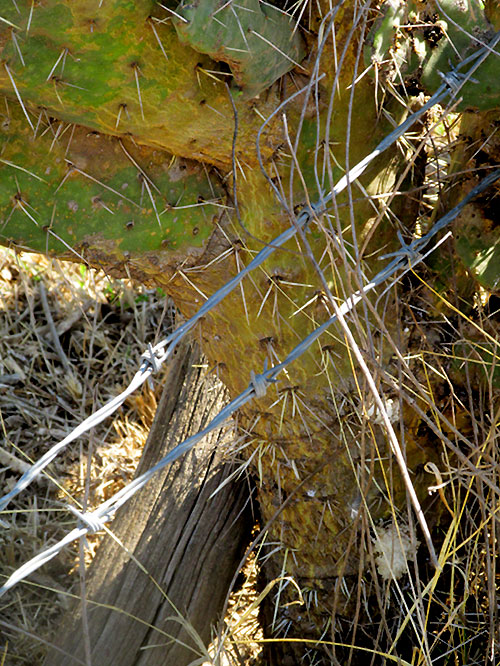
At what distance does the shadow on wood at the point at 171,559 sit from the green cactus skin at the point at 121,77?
0.93m

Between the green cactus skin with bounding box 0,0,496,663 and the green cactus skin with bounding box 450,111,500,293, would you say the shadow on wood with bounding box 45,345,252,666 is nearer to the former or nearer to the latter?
the green cactus skin with bounding box 0,0,496,663

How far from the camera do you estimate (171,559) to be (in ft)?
6.56

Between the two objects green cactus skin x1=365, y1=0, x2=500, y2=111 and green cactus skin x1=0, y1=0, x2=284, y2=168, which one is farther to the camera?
green cactus skin x1=365, y1=0, x2=500, y2=111

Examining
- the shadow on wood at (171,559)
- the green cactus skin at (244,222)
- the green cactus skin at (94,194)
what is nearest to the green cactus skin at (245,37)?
the green cactus skin at (244,222)

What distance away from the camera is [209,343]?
69.7 inches

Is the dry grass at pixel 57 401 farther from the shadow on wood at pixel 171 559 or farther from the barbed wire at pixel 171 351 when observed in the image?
the barbed wire at pixel 171 351

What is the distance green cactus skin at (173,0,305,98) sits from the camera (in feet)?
3.60

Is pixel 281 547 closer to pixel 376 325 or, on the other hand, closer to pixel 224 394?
pixel 224 394

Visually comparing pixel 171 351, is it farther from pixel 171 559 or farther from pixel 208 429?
pixel 171 559

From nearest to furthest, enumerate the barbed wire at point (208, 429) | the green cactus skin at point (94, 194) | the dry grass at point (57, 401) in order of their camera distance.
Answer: the barbed wire at point (208, 429), the green cactus skin at point (94, 194), the dry grass at point (57, 401)

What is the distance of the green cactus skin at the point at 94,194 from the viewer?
136 centimetres

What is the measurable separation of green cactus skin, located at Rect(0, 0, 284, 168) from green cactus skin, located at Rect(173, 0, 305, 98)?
9cm

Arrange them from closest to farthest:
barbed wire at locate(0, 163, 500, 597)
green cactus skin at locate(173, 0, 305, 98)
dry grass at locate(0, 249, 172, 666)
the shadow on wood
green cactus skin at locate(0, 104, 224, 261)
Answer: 1. barbed wire at locate(0, 163, 500, 597)
2. green cactus skin at locate(173, 0, 305, 98)
3. green cactus skin at locate(0, 104, 224, 261)
4. the shadow on wood
5. dry grass at locate(0, 249, 172, 666)

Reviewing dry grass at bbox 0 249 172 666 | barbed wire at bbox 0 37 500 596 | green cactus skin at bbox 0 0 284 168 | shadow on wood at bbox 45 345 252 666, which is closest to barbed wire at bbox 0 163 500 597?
barbed wire at bbox 0 37 500 596
